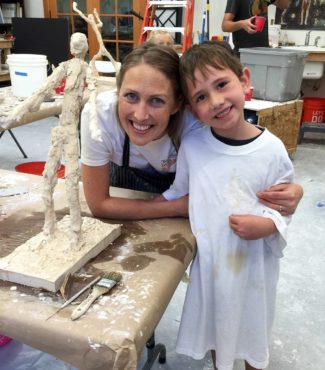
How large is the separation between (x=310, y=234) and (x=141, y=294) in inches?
72.5

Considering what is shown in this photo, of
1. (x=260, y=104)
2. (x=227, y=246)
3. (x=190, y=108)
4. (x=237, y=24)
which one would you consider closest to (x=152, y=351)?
(x=227, y=246)

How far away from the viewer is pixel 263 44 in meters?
3.54

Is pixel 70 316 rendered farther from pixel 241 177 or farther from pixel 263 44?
pixel 263 44

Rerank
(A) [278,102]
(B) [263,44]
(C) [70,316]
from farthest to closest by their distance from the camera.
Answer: (B) [263,44] < (A) [278,102] < (C) [70,316]

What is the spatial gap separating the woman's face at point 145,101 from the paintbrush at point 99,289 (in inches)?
13.4

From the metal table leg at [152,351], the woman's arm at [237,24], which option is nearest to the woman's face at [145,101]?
the metal table leg at [152,351]

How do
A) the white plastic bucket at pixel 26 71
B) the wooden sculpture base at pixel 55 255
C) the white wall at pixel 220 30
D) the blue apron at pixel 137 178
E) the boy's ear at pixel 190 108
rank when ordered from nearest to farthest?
the wooden sculpture base at pixel 55 255 < the boy's ear at pixel 190 108 < the blue apron at pixel 137 178 < the white plastic bucket at pixel 26 71 < the white wall at pixel 220 30

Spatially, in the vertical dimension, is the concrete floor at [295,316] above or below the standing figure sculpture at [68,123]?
below

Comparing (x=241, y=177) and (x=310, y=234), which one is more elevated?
(x=241, y=177)

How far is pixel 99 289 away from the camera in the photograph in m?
0.77

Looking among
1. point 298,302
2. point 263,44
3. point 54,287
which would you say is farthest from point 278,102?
point 54,287

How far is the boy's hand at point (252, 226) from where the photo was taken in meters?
0.96

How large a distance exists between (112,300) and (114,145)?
0.49 meters

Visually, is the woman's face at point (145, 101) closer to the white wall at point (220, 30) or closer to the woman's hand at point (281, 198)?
the woman's hand at point (281, 198)
